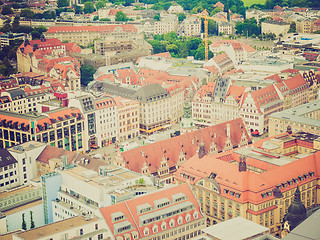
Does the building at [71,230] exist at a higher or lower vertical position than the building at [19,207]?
higher

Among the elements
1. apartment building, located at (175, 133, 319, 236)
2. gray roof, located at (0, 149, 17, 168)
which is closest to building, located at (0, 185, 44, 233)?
gray roof, located at (0, 149, 17, 168)

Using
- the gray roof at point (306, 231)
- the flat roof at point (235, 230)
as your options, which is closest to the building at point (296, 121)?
the flat roof at point (235, 230)

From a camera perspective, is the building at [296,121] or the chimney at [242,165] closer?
the chimney at [242,165]

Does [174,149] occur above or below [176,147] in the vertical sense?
below

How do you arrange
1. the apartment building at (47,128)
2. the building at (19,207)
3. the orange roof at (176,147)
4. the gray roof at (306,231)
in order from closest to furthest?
the gray roof at (306,231), the building at (19,207), the orange roof at (176,147), the apartment building at (47,128)

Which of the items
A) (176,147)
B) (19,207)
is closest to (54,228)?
(19,207)

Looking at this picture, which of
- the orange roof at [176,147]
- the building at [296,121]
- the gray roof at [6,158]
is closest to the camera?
the orange roof at [176,147]

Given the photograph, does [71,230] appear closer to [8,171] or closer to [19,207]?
[19,207]

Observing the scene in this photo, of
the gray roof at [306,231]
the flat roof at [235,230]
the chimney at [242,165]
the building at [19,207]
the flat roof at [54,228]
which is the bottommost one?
the building at [19,207]

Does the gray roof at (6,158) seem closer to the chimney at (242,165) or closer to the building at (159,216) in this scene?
the building at (159,216)
